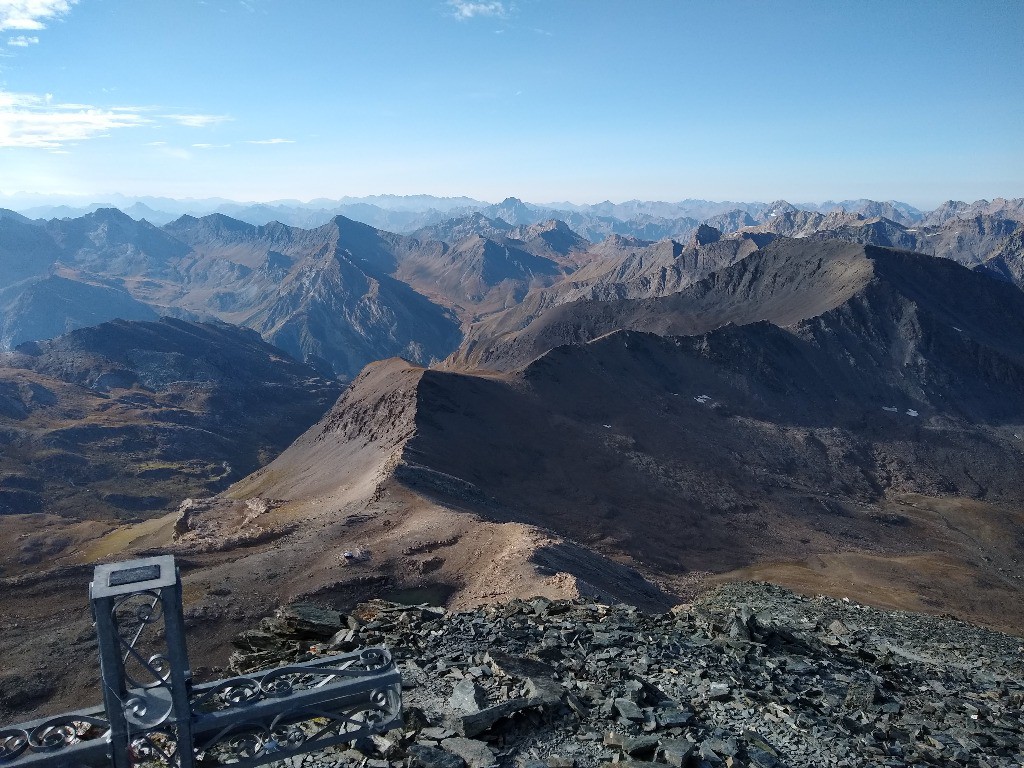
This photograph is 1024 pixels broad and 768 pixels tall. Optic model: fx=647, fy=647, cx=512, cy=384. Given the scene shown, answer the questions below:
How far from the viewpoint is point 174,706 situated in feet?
22.9

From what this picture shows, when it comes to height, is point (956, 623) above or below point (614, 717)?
below

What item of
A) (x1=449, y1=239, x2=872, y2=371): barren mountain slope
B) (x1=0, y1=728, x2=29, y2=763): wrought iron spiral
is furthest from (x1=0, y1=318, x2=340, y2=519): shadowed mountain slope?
(x1=0, y1=728, x2=29, y2=763): wrought iron spiral

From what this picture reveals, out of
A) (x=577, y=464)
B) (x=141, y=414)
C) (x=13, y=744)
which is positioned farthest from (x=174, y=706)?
(x=141, y=414)

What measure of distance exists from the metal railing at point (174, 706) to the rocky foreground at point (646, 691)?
1919mm

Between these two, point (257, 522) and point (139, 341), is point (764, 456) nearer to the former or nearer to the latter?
point (257, 522)

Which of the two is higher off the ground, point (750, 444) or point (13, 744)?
point (13, 744)

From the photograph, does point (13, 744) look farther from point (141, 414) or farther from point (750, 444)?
point (141, 414)

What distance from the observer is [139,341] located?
133m

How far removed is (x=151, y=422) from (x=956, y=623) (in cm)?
10441

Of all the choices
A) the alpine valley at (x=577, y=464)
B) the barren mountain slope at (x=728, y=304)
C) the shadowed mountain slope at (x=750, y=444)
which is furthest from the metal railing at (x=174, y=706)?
the barren mountain slope at (x=728, y=304)

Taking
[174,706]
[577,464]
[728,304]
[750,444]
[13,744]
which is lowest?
[750,444]

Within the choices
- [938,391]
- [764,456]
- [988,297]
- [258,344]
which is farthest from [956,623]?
[258,344]

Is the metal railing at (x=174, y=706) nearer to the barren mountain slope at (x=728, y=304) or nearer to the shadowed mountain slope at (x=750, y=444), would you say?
the shadowed mountain slope at (x=750, y=444)

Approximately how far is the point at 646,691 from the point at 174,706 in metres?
8.19
